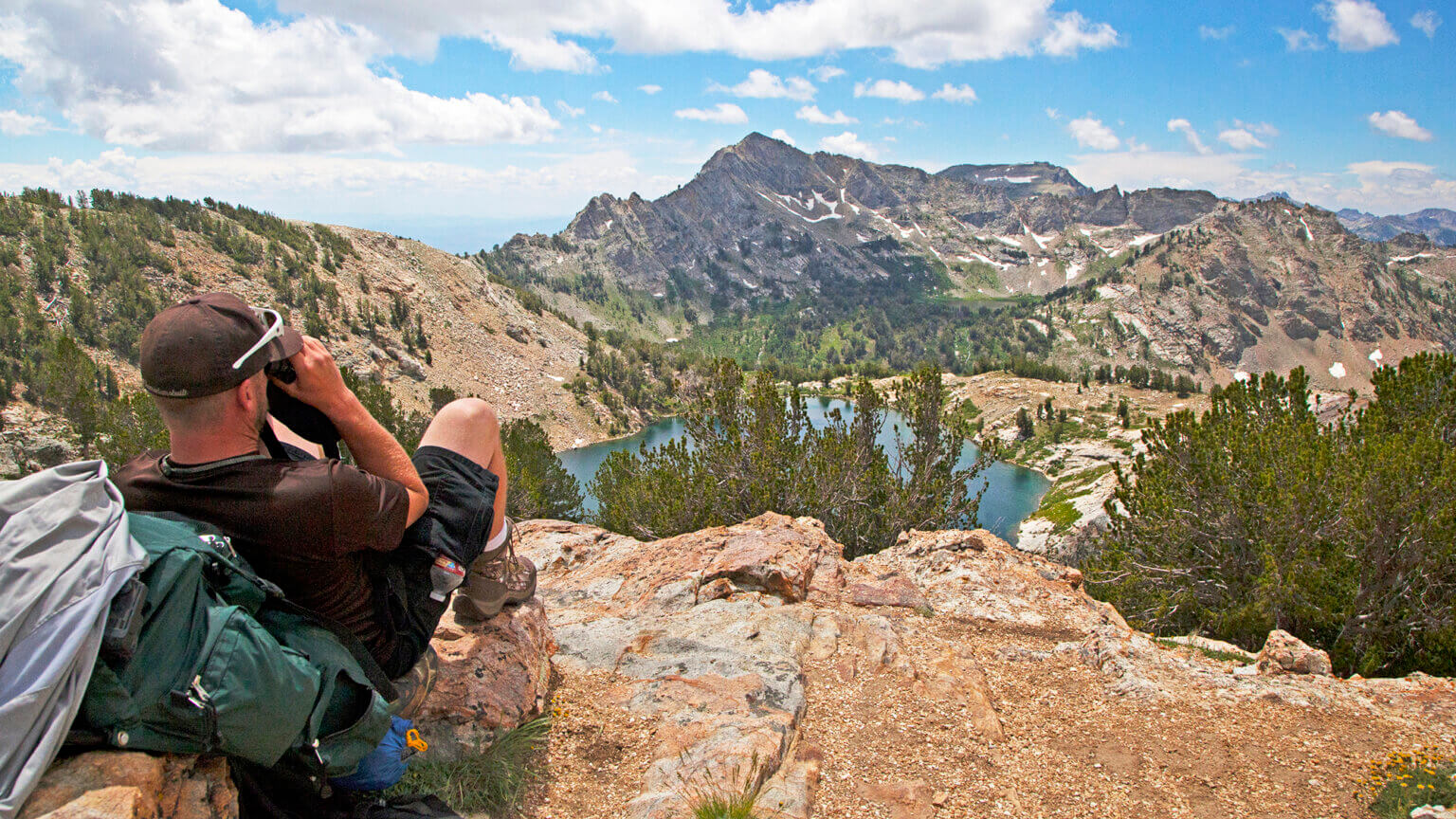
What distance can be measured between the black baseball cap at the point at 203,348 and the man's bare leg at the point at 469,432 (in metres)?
1.25

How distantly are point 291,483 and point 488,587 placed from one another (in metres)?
2.32

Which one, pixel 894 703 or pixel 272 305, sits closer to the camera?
pixel 894 703

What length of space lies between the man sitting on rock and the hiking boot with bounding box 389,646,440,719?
0.67ft

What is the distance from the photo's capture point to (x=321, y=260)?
9294 cm

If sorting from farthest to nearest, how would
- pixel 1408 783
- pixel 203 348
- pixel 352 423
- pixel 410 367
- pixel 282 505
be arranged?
pixel 410 367, pixel 1408 783, pixel 352 423, pixel 282 505, pixel 203 348

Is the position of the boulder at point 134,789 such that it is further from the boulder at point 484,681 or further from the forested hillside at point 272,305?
the forested hillside at point 272,305

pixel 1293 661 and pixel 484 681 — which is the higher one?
pixel 484 681

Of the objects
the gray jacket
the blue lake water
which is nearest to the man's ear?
the gray jacket

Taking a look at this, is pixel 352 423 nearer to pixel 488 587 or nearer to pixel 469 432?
pixel 469 432

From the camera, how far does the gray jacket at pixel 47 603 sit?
211 centimetres

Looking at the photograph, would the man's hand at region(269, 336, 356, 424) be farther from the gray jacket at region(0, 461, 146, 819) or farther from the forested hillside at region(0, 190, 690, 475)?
the forested hillside at region(0, 190, 690, 475)

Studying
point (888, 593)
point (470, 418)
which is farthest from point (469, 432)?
point (888, 593)

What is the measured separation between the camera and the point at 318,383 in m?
3.30

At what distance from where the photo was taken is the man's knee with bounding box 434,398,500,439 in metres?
4.29
